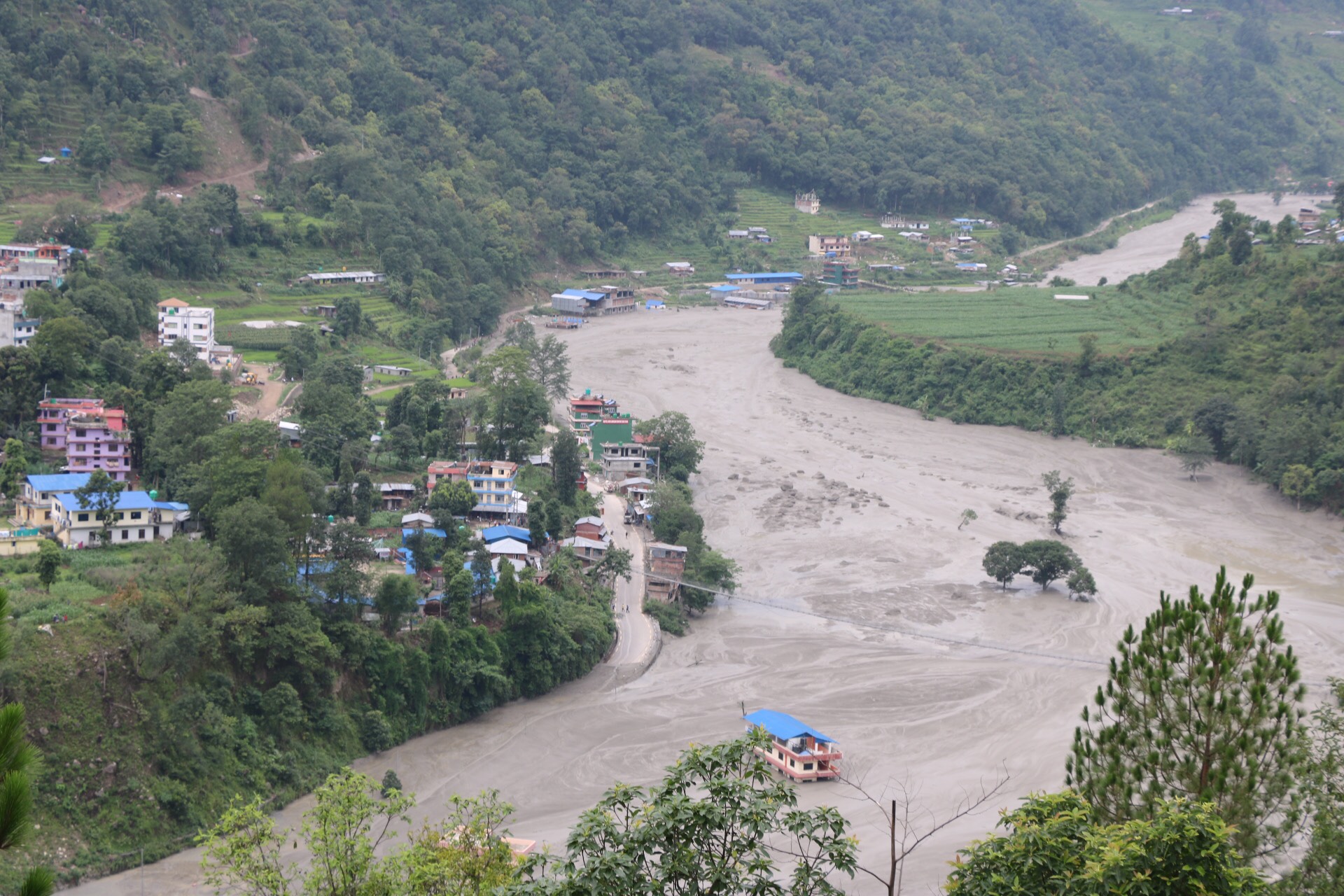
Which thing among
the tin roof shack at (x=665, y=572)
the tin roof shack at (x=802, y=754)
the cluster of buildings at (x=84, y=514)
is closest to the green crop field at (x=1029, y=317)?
the tin roof shack at (x=665, y=572)

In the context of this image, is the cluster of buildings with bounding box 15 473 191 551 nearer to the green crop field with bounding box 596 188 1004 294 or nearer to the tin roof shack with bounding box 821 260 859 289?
the green crop field with bounding box 596 188 1004 294

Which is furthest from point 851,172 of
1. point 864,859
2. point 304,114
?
point 864,859

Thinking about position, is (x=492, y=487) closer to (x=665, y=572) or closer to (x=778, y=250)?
(x=665, y=572)

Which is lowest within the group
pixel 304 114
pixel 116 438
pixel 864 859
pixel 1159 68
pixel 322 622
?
pixel 864 859

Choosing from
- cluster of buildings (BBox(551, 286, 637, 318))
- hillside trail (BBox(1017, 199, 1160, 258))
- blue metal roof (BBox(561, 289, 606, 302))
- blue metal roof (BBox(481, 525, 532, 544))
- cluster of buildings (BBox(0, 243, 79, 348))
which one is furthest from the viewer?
hillside trail (BBox(1017, 199, 1160, 258))

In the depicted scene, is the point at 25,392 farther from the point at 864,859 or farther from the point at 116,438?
the point at 864,859

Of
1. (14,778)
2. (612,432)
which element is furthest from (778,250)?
(14,778)

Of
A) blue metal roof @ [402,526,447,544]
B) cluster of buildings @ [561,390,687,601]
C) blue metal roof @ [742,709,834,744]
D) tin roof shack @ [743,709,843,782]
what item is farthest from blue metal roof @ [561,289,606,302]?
tin roof shack @ [743,709,843,782]

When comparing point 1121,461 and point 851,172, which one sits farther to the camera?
point 851,172
